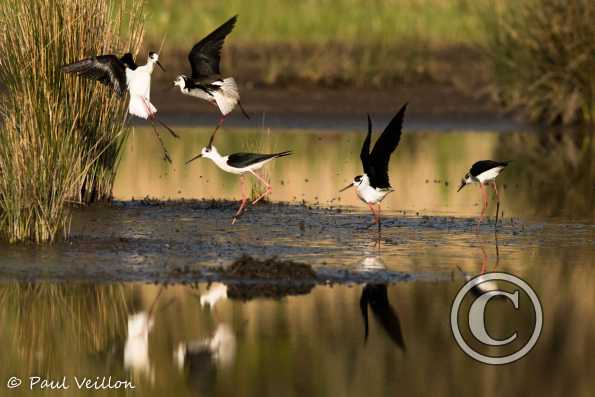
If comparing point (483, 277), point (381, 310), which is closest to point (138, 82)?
point (483, 277)

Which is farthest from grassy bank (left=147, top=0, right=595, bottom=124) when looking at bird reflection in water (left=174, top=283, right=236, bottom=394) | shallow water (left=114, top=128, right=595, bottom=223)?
bird reflection in water (left=174, top=283, right=236, bottom=394)

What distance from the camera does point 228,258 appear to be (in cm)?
1079

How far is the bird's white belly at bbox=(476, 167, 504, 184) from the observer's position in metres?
13.2

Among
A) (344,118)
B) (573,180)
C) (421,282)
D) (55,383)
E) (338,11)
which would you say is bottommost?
(55,383)

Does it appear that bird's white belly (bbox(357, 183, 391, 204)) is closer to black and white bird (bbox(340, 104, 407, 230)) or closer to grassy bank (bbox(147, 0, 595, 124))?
black and white bird (bbox(340, 104, 407, 230))

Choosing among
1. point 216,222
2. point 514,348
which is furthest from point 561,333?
point 216,222

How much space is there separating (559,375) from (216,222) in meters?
5.51

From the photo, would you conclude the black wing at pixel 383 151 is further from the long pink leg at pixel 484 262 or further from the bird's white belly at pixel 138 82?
the bird's white belly at pixel 138 82

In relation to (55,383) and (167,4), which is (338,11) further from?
(55,383)

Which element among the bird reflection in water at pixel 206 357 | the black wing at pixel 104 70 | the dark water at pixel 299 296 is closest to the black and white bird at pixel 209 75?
the dark water at pixel 299 296

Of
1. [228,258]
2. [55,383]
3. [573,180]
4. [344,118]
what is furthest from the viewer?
[344,118]

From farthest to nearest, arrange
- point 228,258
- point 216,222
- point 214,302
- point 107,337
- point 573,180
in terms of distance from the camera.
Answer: point 573,180 → point 216,222 → point 228,258 → point 214,302 → point 107,337

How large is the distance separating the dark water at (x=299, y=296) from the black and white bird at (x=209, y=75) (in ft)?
3.46

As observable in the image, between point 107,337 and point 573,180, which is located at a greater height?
point 573,180
